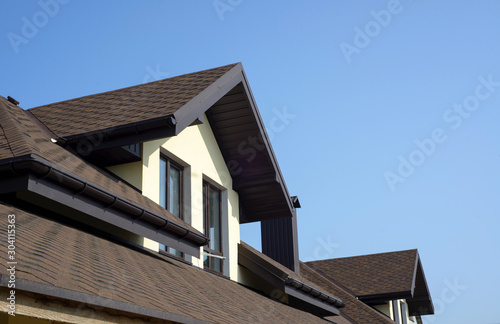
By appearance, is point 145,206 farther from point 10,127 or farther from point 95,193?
point 10,127

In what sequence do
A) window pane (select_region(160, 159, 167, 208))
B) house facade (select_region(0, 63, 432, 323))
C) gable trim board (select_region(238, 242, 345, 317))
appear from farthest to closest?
1. gable trim board (select_region(238, 242, 345, 317))
2. window pane (select_region(160, 159, 167, 208))
3. house facade (select_region(0, 63, 432, 323))

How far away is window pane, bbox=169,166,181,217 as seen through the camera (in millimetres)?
10508

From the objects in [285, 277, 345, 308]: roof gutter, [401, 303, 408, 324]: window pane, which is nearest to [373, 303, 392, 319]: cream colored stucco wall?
[401, 303, 408, 324]: window pane

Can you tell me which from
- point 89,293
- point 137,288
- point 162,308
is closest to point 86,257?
point 137,288

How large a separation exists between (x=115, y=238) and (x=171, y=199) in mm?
2430

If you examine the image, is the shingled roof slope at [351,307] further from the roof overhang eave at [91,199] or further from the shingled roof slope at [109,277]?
the roof overhang eave at [91,199]

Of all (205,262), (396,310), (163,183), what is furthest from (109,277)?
(396,310)

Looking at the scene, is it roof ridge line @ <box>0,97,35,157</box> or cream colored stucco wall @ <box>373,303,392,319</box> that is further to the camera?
cream colored stucco wall @ <box>373,303,392,319</box>

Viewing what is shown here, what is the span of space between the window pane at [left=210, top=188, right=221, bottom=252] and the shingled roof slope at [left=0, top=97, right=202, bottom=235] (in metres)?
2.92

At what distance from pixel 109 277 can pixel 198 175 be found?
5.90m

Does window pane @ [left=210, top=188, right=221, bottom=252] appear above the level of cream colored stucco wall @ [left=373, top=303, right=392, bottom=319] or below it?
above

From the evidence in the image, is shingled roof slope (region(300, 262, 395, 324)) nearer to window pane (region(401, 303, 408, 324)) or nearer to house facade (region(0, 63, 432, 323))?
window pane (region(401, 303, 408, 324))

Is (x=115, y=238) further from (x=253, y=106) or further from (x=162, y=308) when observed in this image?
(x=253, y=106)

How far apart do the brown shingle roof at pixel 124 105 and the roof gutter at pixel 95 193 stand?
1449 mm
